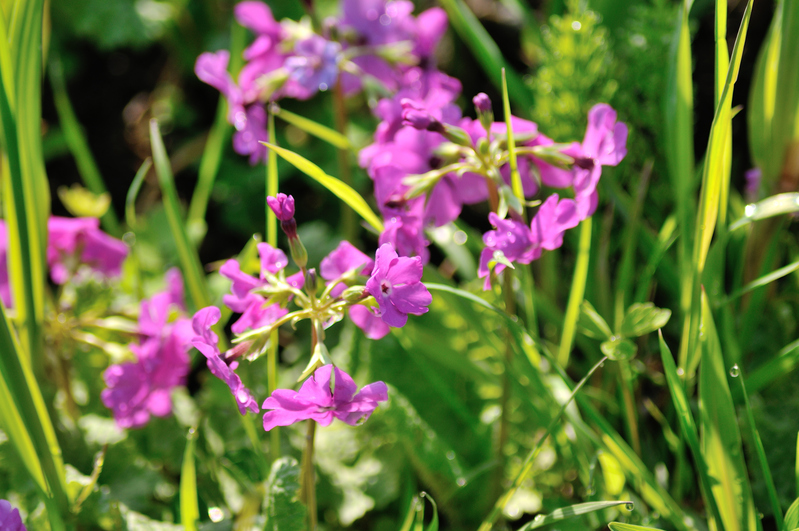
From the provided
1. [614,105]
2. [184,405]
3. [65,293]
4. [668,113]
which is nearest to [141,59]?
[65,293]

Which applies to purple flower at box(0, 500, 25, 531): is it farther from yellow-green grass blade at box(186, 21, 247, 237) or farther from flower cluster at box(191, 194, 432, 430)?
yellow-green grass blade at box(186, 21, 247, 237)

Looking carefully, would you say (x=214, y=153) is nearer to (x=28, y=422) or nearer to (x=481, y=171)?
(x=28, y=422)

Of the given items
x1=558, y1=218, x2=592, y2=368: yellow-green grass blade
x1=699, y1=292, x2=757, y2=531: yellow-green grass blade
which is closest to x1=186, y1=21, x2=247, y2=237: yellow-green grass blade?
x1=558, y1=218, x2=592, y2=368: yellow-green grass blade

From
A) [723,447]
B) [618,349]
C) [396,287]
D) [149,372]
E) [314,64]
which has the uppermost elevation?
[314,64]

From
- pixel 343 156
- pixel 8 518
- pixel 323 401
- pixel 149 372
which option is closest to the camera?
pixel 323 401

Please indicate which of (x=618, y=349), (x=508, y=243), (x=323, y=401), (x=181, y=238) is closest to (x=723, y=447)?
(x=618, y=349)

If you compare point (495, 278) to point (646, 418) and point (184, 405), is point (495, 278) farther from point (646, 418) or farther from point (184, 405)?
point (184, 405)
